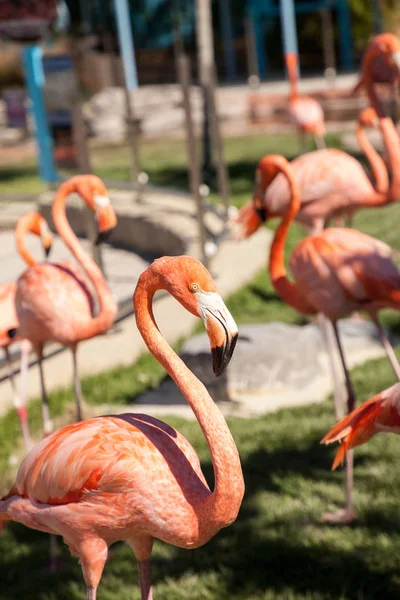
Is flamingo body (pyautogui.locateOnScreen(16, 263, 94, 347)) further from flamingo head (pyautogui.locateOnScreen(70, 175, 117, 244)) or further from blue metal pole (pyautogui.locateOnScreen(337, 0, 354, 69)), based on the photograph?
blue metal pole (pyautogui.locateOnScreen(337, 0, 354, 69))

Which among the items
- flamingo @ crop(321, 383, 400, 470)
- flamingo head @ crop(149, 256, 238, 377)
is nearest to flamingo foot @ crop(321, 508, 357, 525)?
flamingo @ crop(321, 383, 400, 470)

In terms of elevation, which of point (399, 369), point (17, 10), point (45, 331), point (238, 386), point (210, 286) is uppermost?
point (17, 10)

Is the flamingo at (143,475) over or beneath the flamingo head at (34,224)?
beneath

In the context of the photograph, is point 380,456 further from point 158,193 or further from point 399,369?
point 158,193

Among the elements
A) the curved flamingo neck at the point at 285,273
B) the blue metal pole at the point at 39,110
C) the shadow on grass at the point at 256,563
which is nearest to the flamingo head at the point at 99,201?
the curved flamingo neck at the point at 285,273

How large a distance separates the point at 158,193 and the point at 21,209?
192cm

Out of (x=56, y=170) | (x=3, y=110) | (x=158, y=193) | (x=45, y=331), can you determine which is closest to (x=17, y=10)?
(x=56, y=170)

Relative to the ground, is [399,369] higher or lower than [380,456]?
Answer: higher

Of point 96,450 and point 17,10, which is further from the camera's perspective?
point 17,10

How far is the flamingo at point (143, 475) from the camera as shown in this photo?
2682 mm

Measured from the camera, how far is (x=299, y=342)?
6.50 metres

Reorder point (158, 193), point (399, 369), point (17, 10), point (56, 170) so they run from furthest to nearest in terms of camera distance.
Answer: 1. point (17, 10)
2. point (56, 170)
3. point (158, 193)
4. point (399, 369)

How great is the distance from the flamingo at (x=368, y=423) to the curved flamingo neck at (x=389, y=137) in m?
3.63

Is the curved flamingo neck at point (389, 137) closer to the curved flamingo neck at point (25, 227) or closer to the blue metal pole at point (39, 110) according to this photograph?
the curved flamingo neck at point (25, 227)
